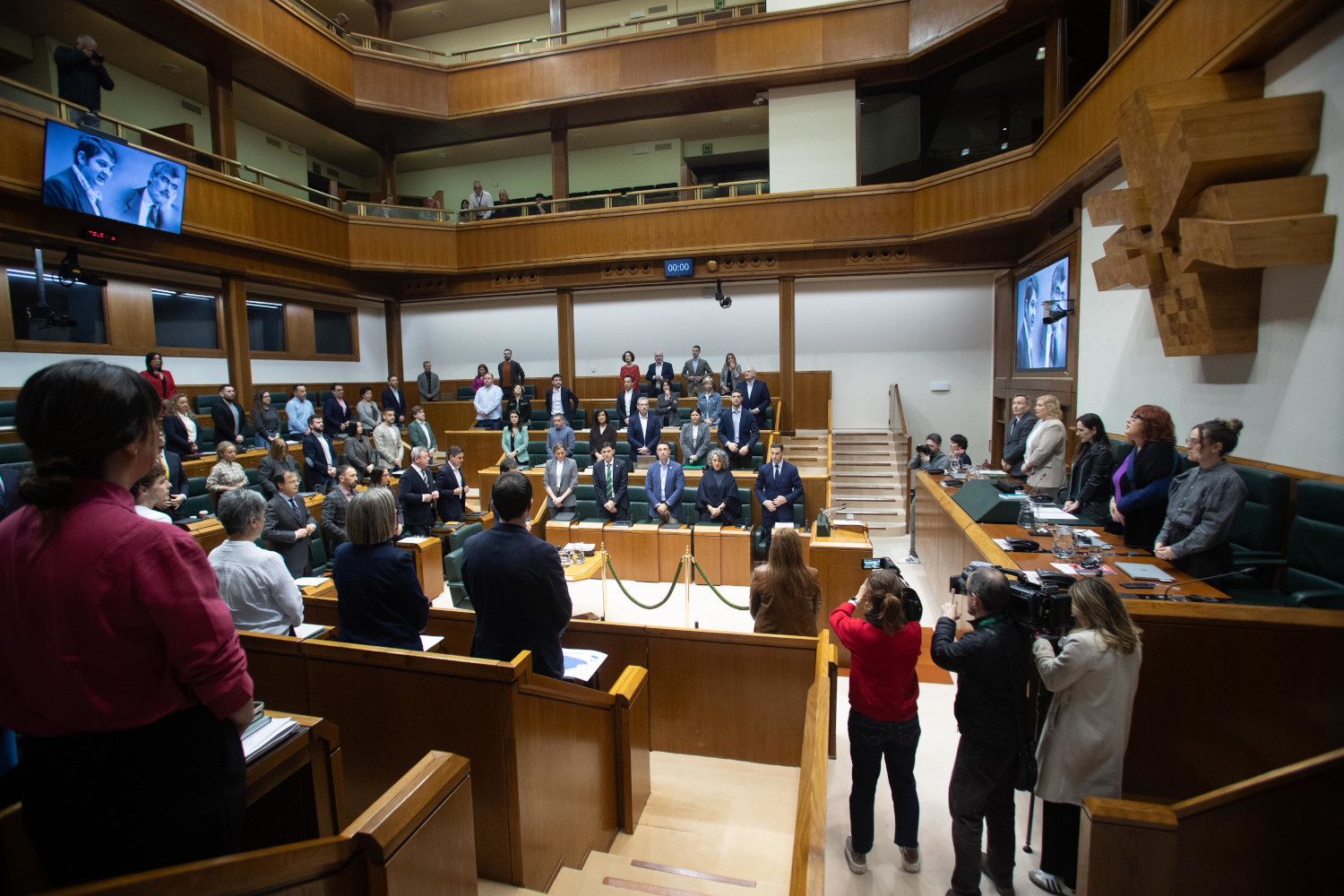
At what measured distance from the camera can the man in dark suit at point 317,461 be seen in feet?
23.1

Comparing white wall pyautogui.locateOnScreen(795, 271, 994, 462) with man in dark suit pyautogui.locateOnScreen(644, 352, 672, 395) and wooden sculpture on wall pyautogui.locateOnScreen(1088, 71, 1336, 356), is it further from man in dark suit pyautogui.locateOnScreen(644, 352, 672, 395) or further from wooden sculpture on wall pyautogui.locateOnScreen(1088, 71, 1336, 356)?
wooden sculpture on wall pyautogui.locateOnScreen(1088, 71, 1336, 356)

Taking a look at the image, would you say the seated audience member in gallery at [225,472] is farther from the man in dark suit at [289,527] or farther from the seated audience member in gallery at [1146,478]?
the seated audience member in gallery at [1146,478]

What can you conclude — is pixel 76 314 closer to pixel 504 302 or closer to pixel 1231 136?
pixel 504 302

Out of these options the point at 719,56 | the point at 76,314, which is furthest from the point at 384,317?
the point at 719,56

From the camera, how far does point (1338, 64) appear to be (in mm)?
3049

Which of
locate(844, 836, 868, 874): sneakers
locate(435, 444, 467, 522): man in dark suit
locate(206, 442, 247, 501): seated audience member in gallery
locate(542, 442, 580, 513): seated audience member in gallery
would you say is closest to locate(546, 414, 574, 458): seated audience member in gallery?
locate(542, 442, 580, 513): seated audience member in gallery

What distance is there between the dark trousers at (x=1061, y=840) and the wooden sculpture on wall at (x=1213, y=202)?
2797 mm

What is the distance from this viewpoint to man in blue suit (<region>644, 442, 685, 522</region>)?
257 inches

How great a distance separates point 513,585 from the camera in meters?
2.16

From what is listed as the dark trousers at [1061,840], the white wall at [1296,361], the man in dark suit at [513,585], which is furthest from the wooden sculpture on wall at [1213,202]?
the man in dark suit at [513,585]

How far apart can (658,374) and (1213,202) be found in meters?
7.54

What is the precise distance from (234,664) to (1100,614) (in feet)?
7.93

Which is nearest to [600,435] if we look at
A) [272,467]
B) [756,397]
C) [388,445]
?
[756,397]

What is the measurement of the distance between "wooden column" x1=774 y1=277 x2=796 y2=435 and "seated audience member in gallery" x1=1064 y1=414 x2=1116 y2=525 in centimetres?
572
